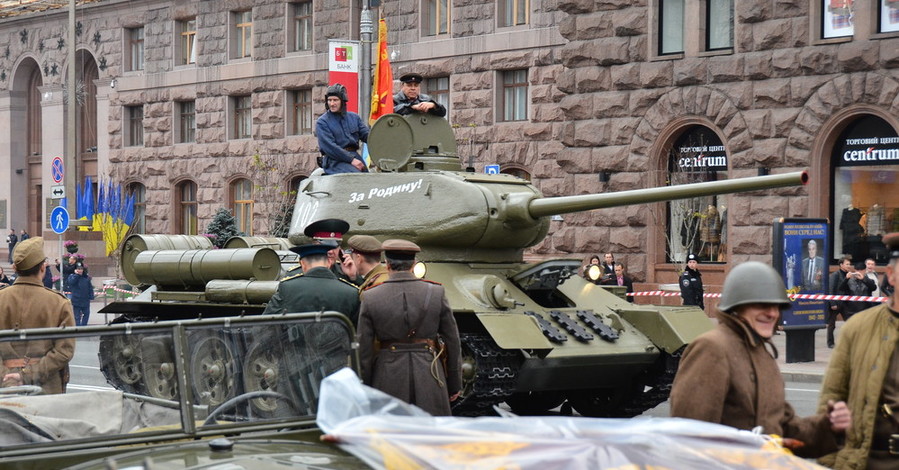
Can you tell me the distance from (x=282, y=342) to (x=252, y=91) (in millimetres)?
29548

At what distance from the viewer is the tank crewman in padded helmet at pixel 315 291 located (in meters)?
8.14

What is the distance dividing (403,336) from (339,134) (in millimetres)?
5350

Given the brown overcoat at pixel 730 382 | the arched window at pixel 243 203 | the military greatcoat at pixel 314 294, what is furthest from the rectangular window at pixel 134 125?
the brown overcoat at pixel 730 382

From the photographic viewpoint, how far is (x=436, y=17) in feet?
101

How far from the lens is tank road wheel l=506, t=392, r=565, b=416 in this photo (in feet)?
42.2

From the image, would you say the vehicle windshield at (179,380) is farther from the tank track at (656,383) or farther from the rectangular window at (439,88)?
the rectangular window at (439,88)

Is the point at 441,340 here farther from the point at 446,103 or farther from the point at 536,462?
the point at 446,103

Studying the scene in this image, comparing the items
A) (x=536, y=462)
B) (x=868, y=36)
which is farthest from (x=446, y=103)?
(x=536, y=462)

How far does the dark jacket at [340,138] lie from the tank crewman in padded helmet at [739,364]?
817 cm

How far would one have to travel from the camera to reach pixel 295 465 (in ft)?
15.6

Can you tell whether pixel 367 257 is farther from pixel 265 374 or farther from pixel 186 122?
pixel 186 122

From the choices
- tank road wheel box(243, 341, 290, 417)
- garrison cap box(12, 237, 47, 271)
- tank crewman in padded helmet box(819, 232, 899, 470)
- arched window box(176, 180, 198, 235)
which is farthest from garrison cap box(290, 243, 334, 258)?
arched window box(176, 180, 198, 235)

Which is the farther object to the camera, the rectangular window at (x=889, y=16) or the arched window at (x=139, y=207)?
the arched window at (x=139, y=207)

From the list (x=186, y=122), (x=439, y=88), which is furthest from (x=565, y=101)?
(x=186, y=122)
